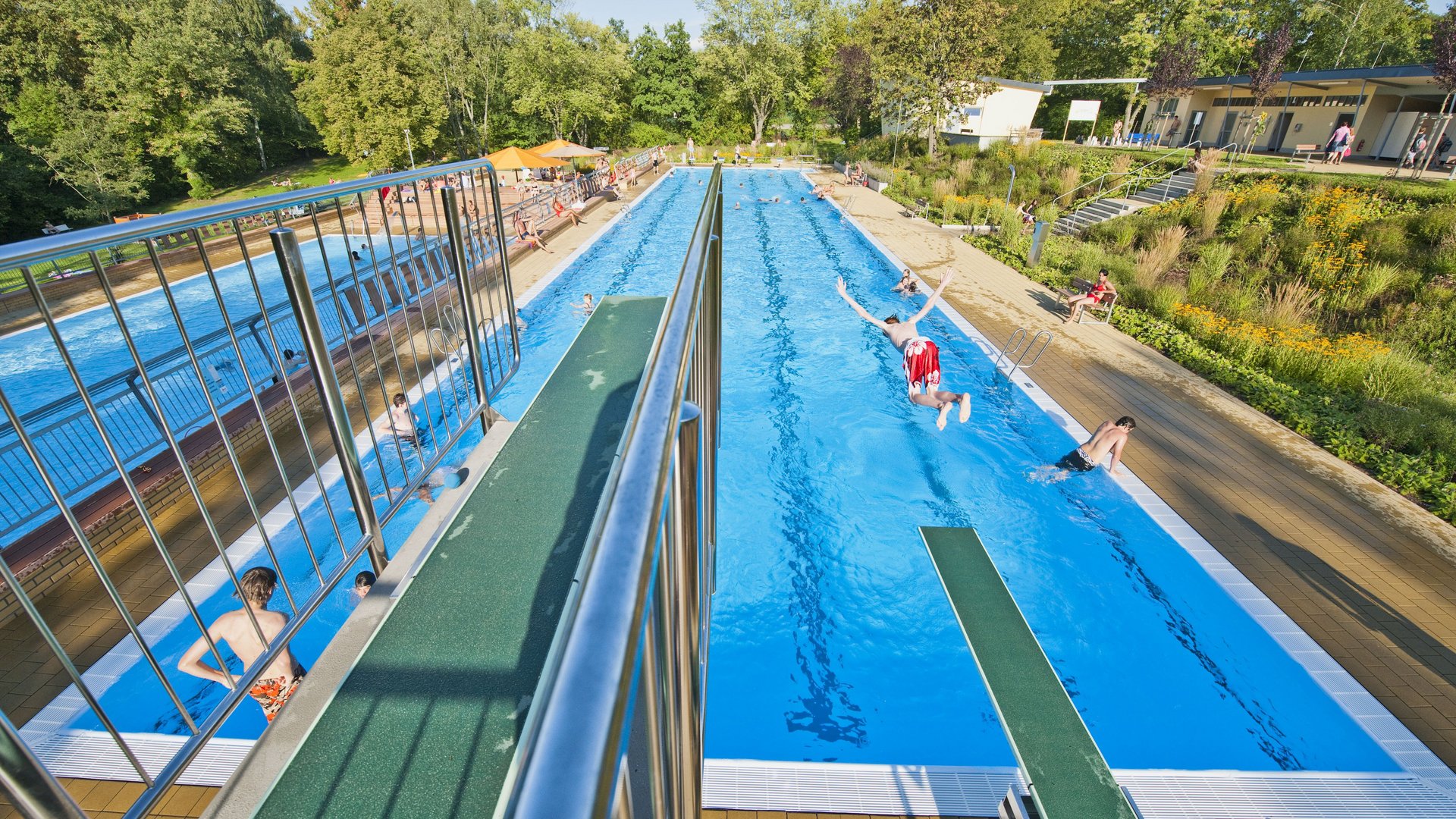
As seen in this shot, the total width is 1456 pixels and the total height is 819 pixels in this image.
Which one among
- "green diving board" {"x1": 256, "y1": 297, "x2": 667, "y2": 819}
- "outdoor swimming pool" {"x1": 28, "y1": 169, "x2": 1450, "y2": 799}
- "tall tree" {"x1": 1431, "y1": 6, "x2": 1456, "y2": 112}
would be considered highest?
"tall tree" {"x1": 1431, "y1": 6, "x2": 1456, "y2": 112}

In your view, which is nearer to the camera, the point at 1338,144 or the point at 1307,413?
the point at 1307,413

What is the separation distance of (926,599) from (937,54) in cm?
2830

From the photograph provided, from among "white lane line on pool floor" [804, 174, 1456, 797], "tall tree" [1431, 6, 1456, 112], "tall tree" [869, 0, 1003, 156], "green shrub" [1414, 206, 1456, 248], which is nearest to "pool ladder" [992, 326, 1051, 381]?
"white lane line on pool floor" [804, 174, 1456, 797]

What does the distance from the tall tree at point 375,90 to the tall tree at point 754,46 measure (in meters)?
21.4

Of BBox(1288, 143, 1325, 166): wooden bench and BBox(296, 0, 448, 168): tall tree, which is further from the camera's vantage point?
BBox(296, 0, 448, 168): tall tree

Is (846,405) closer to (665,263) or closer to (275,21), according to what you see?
(665,263)

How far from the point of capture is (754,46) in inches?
1773

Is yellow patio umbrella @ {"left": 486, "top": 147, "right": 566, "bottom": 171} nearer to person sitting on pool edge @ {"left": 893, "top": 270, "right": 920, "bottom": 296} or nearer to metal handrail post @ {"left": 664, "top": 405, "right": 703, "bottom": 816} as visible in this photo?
person sitting on pool edge @ {"left": 893, "top": 270, "right": 920, "bottom": 296}

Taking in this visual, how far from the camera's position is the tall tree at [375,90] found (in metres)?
33.3

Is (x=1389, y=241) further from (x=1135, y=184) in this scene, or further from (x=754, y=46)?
(x=754, y=46)

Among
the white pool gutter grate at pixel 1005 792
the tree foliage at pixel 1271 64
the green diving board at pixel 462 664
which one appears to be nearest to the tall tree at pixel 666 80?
the tree foliage at pixel 1271 64

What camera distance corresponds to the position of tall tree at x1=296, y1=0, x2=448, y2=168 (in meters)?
33.3

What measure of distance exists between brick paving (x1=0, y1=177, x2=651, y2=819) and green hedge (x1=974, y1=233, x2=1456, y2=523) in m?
10.3

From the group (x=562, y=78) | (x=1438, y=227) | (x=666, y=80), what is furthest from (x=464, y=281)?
(x=666, y=80)
